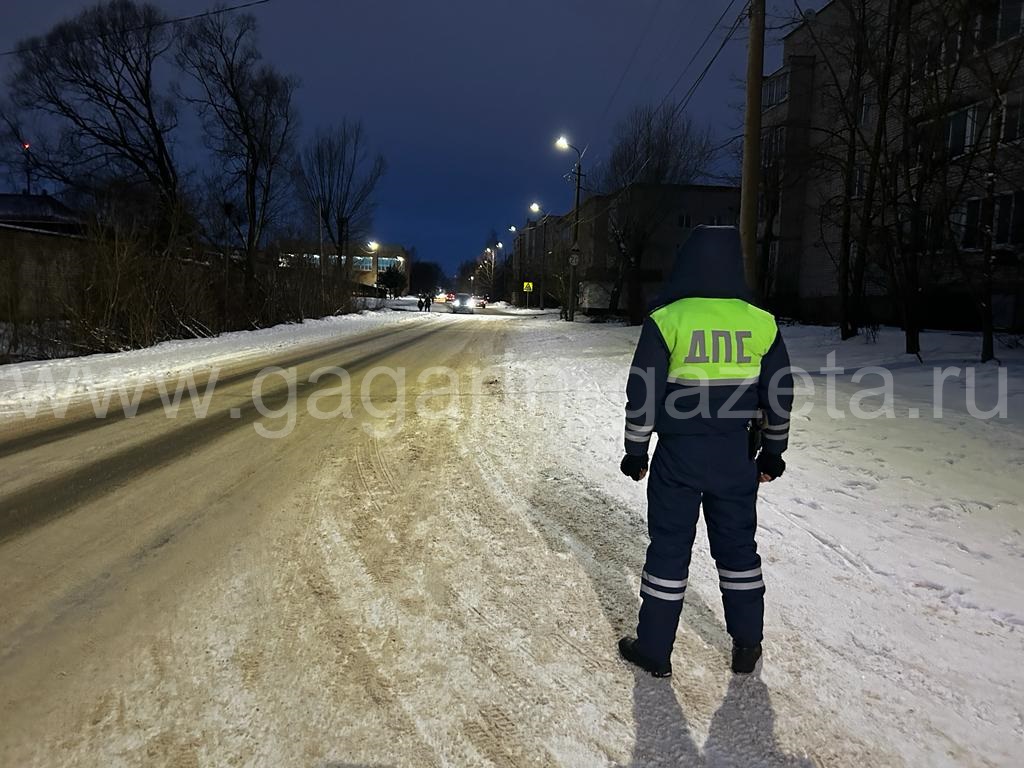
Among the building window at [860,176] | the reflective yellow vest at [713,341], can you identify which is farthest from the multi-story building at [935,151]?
the reflective yellow vest at [713,341]

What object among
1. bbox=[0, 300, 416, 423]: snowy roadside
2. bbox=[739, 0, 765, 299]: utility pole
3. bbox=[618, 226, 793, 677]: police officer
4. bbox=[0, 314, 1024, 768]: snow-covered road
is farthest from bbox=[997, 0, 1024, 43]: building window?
bbox=[0, 300, 416, 423]: snowy roadside

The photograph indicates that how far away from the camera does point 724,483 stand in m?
2.44

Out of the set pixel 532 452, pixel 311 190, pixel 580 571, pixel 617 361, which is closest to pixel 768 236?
pixel 617 361

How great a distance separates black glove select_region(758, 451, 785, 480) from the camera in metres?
2.59

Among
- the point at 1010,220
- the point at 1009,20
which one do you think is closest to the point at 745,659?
the point at 1009,20

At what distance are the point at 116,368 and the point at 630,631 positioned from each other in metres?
12.0

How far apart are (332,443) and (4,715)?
154 inches

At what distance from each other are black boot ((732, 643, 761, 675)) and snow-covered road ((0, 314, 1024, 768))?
0.09 meters

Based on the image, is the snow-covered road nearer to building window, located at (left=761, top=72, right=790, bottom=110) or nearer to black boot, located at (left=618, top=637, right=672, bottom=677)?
black boot, located at (left=618, top=637, right=672, bottom=677)

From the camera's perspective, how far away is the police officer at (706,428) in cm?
245

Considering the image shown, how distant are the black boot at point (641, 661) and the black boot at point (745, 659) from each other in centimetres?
30

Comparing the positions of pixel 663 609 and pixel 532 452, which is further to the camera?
pixel 532 452

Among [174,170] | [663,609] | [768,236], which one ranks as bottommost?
[663,609]

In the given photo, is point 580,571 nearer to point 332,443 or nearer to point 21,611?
point 21,611
